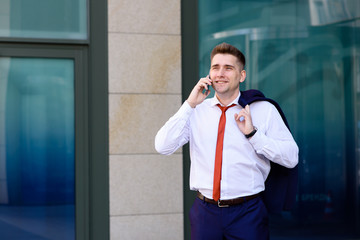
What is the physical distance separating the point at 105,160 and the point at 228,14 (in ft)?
7.59

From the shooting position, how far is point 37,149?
588cm

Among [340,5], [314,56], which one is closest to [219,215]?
[314,56]

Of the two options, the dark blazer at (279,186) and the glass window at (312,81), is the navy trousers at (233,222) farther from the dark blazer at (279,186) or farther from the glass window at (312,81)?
the glass window at (312,81)

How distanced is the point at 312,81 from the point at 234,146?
3.49 metres

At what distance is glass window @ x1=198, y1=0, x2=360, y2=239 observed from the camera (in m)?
6.46

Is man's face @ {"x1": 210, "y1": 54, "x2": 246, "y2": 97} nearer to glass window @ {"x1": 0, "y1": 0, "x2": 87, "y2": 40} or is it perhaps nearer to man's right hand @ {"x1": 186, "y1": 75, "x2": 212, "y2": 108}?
man's right hand @ {"x1": 186, "y1": 75, "x2": 212, "y2": 108}

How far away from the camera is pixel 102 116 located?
5.85m

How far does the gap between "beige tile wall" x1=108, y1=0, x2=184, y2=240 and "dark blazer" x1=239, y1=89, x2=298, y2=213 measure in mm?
2396

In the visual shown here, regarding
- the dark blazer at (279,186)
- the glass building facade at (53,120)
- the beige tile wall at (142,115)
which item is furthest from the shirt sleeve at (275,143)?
the glass building facade at (53,120)

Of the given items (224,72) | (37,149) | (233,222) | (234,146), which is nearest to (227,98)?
(224,72)

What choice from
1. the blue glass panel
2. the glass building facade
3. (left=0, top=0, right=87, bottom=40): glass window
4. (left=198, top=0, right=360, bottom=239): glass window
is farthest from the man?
(left=198, top=0, right=360, bottom=239): glass window

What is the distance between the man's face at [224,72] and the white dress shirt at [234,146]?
17 centimetres

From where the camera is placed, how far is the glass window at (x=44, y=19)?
18.9ft

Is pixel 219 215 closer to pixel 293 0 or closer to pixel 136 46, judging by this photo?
pixel 136 46
